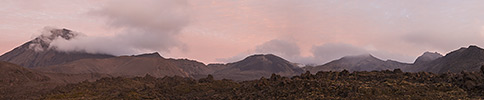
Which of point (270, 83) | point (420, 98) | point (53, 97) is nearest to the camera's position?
point (420, 98)

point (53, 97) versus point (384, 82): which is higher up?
point (384, 82)

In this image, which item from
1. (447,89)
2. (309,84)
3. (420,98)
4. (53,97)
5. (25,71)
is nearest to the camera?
(420,98)

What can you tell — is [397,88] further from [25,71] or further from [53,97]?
[25,71]

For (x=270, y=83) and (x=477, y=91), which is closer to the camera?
(x=477, y=91)

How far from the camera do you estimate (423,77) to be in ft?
113

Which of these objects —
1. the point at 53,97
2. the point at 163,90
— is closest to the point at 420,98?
the point at 163,90

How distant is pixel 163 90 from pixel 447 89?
128ft

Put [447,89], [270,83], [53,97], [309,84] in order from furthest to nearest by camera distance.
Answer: [53,97] → [270,83] → [309,84] → [447,89]

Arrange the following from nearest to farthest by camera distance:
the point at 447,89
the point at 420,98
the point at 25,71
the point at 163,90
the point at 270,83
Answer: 1. the point at 420,98
2. the point at 447,89
3. the point at 270,83
4. the point at 163,90
5. the point at 25,71

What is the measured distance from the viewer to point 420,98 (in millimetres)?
27422

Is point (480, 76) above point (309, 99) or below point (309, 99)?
above

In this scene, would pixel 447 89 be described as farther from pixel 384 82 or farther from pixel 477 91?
pixel 384 82

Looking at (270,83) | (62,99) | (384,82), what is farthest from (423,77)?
(62,99)

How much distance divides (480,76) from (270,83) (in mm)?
20188
